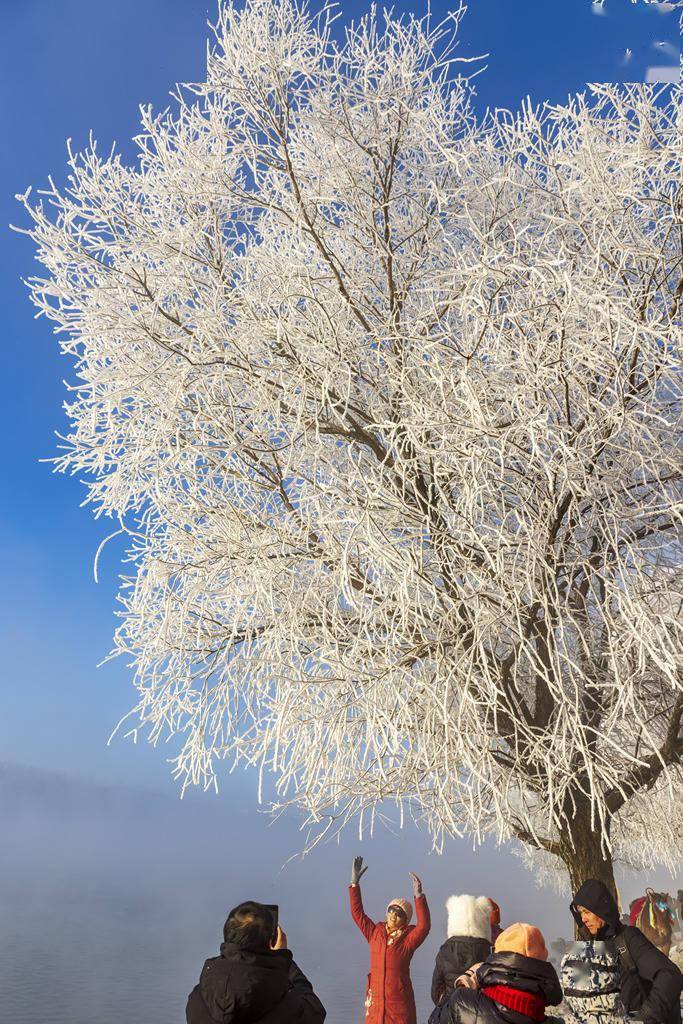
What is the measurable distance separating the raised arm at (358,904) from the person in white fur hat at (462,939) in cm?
143

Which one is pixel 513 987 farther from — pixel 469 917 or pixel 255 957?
pixel 469 917

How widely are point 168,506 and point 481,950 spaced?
5.02m

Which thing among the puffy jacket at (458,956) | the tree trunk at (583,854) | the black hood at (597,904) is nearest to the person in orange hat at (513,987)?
the black hood at (597,904)

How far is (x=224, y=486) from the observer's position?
8.20 meters

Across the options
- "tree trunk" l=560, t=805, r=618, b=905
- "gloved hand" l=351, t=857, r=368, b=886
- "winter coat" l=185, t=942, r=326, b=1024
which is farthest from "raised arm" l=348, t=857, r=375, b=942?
"winter coat" l=185, t=942, r=326, b=1024

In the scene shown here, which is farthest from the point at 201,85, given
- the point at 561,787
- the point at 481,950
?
the point at 481,950

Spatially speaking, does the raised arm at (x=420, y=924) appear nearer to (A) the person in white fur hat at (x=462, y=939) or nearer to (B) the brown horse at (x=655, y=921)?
(A) the person in white fur hat at (x=462, y=939)

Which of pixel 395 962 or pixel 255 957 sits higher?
pixel 255 957

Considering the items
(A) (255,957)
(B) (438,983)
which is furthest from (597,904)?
(A) (255,957)

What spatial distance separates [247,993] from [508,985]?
93cm

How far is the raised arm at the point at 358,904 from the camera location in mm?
6523

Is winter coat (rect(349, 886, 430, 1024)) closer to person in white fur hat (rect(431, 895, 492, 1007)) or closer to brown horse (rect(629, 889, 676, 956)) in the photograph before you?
person in white fur hat (rect(431, 895, 492, 1007))

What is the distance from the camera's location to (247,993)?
294 centimetres

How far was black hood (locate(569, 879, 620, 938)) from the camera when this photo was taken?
4.50 m
